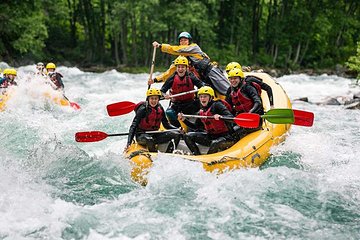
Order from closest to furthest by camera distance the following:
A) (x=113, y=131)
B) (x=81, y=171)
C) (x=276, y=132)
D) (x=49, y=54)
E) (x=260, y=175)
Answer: (x=260, y=175), (x=81, y=171), (x=276, y=132), (x=113, y=131), (x=49, y=54)

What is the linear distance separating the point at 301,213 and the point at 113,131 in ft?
19.1

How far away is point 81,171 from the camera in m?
6.46

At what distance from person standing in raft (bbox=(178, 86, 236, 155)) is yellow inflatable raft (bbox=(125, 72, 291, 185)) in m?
0.19

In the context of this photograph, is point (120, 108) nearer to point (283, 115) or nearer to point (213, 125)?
point (213, 125)

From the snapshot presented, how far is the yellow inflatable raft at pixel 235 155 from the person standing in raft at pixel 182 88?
124cm

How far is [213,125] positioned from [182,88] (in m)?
1.23

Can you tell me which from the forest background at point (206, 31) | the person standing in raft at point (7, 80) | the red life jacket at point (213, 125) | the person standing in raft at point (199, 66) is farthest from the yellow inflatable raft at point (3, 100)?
the forest background at point (206, 31)

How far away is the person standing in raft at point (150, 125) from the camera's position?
675 centimetres

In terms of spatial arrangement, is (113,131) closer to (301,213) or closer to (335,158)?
(335,158)

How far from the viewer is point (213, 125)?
22.2 feet

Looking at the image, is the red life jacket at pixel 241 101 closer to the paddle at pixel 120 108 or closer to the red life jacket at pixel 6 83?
the paddle at pixel 120 108

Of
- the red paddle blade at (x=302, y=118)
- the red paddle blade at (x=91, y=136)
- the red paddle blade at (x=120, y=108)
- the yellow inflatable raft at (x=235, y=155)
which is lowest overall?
the red paddle blade at (x=91, y=136)

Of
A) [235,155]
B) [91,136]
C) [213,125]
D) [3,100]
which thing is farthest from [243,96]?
[3,100]

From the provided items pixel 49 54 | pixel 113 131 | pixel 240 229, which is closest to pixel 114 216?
pixel 240 229
